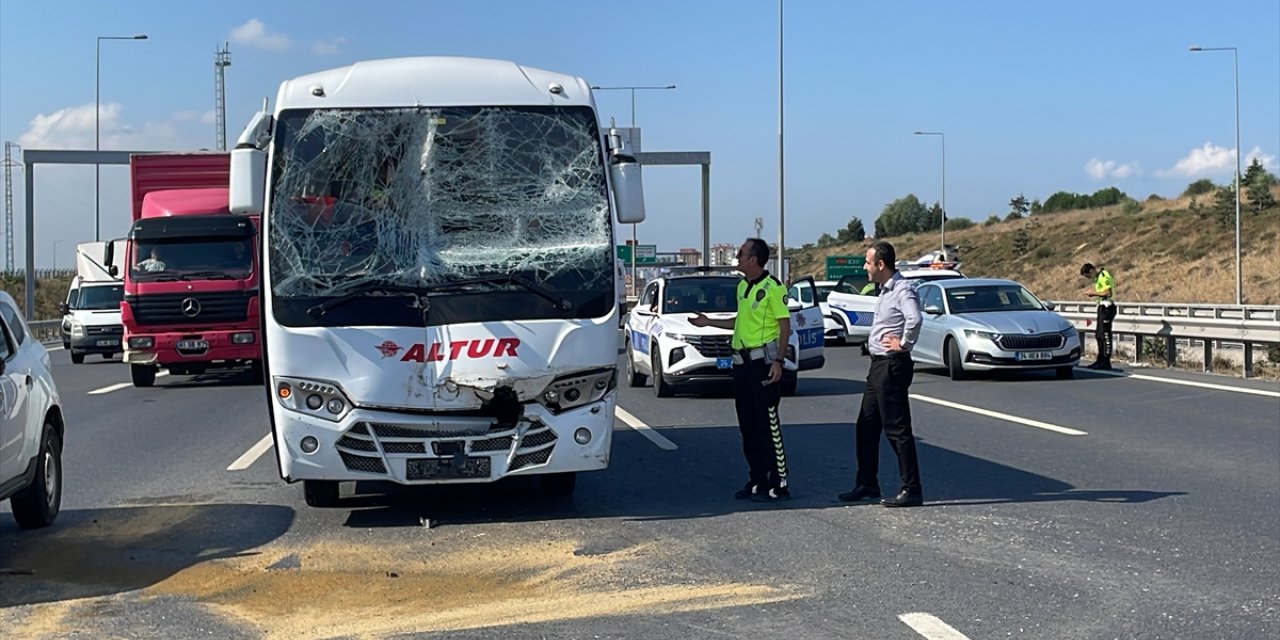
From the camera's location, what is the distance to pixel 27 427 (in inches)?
352

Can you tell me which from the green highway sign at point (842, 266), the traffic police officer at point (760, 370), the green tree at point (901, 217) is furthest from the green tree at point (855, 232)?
the traffic police officer at point (760, 370)

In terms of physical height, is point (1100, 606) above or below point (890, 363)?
below

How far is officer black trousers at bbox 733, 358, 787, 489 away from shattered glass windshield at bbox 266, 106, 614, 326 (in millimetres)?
1523

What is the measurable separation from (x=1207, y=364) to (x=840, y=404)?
7636 millimetres

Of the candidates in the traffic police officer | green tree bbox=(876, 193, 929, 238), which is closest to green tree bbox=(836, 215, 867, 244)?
green tree bbox=(876, 193, 929, 238)

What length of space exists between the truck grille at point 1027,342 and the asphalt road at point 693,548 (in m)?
6.07

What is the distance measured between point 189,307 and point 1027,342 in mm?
12627

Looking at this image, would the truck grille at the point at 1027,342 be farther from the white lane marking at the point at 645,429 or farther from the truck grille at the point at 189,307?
the truck grille at the point at 189,307

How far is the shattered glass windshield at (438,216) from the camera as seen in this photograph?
8.80 meters

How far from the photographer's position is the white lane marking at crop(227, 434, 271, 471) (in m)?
12.4

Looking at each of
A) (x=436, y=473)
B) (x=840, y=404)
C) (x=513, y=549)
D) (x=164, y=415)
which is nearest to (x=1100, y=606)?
(x=513, y=549)

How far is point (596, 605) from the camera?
22.6 feet

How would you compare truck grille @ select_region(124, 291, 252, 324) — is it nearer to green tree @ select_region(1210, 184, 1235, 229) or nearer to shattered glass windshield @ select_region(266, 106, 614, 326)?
shattered glass windshield @ select_region(266, 106, 614, 326)

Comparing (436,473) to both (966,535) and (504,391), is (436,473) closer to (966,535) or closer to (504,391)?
(504,391)
